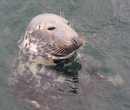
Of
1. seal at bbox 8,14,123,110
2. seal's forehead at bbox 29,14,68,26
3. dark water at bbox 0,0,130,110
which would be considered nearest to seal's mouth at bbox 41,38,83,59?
seal at bbox 8,14,123,110

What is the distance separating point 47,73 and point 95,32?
3.03 meters

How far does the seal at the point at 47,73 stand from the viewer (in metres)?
4.53

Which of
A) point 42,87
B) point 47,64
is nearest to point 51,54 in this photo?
point 47,64

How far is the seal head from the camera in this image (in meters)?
4.23

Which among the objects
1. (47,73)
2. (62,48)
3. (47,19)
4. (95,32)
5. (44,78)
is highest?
(47,19)

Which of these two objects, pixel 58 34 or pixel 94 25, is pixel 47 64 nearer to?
pixel 58 34

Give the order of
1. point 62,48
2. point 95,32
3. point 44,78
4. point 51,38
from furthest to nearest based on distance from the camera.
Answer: point 95,32, point 44,78, point 51,38, point 62,48

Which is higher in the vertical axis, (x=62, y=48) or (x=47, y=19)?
(x=47, y=19)

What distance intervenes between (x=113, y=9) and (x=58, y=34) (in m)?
4.36

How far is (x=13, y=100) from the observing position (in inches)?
195

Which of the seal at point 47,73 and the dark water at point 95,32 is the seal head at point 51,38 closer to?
the seal at point 47,73

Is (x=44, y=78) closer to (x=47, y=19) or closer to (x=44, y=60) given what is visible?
(x=44, y=60)

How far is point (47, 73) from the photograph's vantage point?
468 cm

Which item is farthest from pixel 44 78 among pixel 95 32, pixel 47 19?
pixel 95 32
